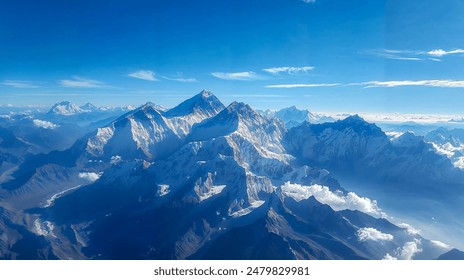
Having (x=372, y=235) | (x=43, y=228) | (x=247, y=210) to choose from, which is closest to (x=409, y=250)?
(x=372, y=235)

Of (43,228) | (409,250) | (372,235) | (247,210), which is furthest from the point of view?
(247,210)

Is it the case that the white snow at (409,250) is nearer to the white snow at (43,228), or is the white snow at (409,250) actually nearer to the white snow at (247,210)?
the white snow at (247,210)

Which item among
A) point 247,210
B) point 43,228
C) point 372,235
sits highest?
point 247,210

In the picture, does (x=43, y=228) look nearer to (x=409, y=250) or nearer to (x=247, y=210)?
(x=247, y=210)
